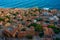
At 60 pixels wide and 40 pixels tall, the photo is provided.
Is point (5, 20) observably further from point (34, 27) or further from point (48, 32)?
point (48, 32)

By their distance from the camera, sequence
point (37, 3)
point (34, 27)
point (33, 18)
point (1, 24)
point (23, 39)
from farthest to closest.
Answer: point (37, 3) < point (33, 18) < point (1, 24) < point (34, 27) < point (23, 39)

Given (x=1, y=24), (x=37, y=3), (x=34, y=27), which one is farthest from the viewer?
(x=37, y=3)

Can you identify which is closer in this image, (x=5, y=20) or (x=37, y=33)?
(x=37, y=33)

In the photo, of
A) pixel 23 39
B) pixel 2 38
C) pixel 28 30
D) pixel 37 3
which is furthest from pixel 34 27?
pixel 37 3

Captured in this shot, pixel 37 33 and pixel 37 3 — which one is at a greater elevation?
pixel 37 3

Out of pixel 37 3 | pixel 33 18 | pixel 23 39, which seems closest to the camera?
pixel 23 39

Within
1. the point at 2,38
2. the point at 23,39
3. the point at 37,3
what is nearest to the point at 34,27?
the point at 23,39

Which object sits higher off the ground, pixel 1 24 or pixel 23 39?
pixel 1 24

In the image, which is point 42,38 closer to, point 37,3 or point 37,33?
point 37,33

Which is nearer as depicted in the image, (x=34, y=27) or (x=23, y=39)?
(x=23, y=39)
